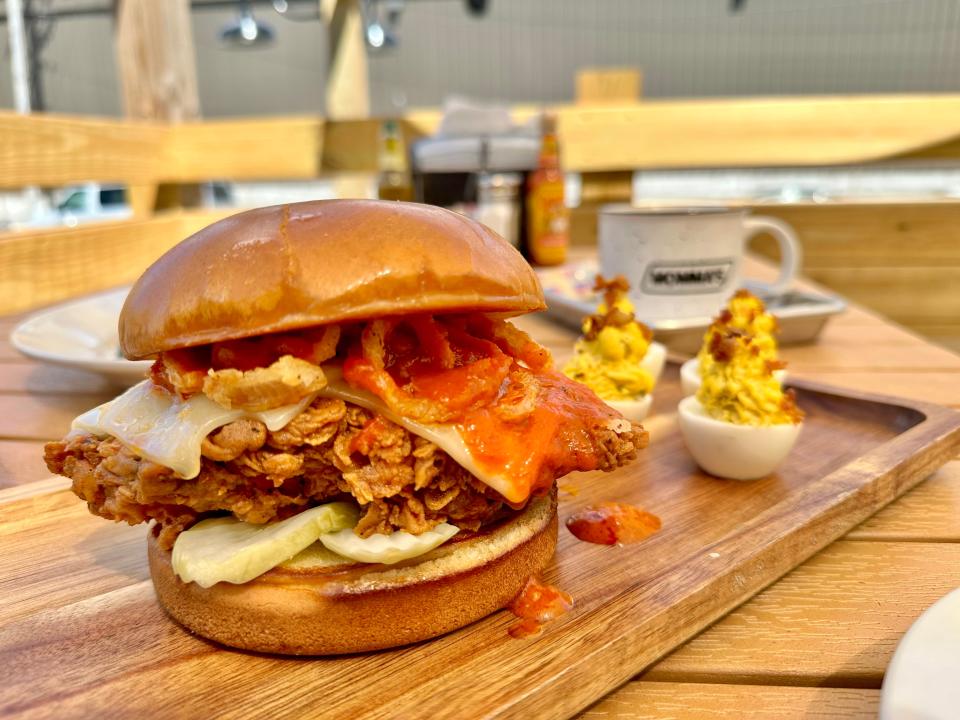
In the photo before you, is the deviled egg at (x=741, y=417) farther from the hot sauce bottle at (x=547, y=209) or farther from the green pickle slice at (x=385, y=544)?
the hot sauce bottle at (x=547, y=209)

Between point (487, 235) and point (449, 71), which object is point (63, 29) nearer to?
point (449, 71)

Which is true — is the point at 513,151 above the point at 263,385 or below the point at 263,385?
above

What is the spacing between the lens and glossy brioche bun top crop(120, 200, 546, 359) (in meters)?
0.71

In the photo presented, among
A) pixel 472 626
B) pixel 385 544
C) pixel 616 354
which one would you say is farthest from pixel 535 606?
pixel 616 354

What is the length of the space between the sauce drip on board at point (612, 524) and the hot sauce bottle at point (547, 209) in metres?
2.05

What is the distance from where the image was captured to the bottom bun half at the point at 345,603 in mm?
717

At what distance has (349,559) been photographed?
0.75 m

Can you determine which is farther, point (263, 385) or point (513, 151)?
point (513, 151)

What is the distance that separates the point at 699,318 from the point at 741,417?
80 cm

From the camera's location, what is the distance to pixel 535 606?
0.77 metres

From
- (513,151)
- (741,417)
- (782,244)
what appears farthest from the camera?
(513,151)

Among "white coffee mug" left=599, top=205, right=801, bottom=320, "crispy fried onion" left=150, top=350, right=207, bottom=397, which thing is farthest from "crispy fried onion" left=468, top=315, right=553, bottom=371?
"white coffee mug" left=599, top=205, right=801, bottom=320

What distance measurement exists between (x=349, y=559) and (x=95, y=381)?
1.20 m

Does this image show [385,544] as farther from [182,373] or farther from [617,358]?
[617,358]
